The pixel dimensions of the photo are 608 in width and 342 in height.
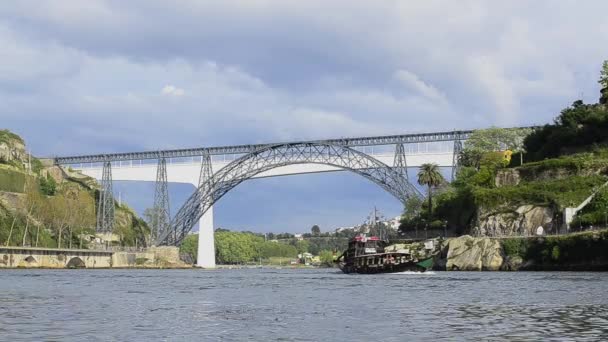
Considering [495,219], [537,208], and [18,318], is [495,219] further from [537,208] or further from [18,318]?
[18,318]

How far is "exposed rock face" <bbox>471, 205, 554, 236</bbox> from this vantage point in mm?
91312

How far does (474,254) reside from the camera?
93.1 meters

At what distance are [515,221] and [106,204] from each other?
82.1 metres

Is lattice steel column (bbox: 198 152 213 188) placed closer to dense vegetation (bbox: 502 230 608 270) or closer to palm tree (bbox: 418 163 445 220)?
palm tree (bbox: 418 163 445 220)

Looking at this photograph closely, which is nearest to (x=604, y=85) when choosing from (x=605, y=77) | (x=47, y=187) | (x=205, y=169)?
(x=605, y=77)

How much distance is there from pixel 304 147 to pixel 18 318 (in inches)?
4252

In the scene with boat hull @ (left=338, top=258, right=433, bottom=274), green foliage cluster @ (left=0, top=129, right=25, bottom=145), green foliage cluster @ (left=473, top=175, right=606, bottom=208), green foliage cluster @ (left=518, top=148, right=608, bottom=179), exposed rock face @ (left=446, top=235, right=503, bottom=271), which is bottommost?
boat hull @ (left=338, top=258, right=433, bottom=274)

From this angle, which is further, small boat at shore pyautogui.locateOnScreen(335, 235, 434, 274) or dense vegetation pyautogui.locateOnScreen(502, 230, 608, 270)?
small boat at shore pyautogui.locateOnScreen(335, 235, 434, 274)

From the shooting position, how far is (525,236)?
8819 centimetres

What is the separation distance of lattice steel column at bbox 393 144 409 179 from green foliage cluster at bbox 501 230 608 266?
41105mm

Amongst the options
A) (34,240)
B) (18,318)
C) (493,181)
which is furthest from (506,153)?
(18,318)

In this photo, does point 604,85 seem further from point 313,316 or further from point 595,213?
point 313,316

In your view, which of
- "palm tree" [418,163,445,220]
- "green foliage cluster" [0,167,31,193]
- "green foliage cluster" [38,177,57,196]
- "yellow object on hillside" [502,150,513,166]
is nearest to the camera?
"yellow object on hillside" [502,150,513,166]

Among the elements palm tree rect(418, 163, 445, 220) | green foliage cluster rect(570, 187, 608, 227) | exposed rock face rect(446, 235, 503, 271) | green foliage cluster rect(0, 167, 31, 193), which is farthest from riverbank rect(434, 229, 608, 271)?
green foliage cluster rect(0, 167, 31, 193)
